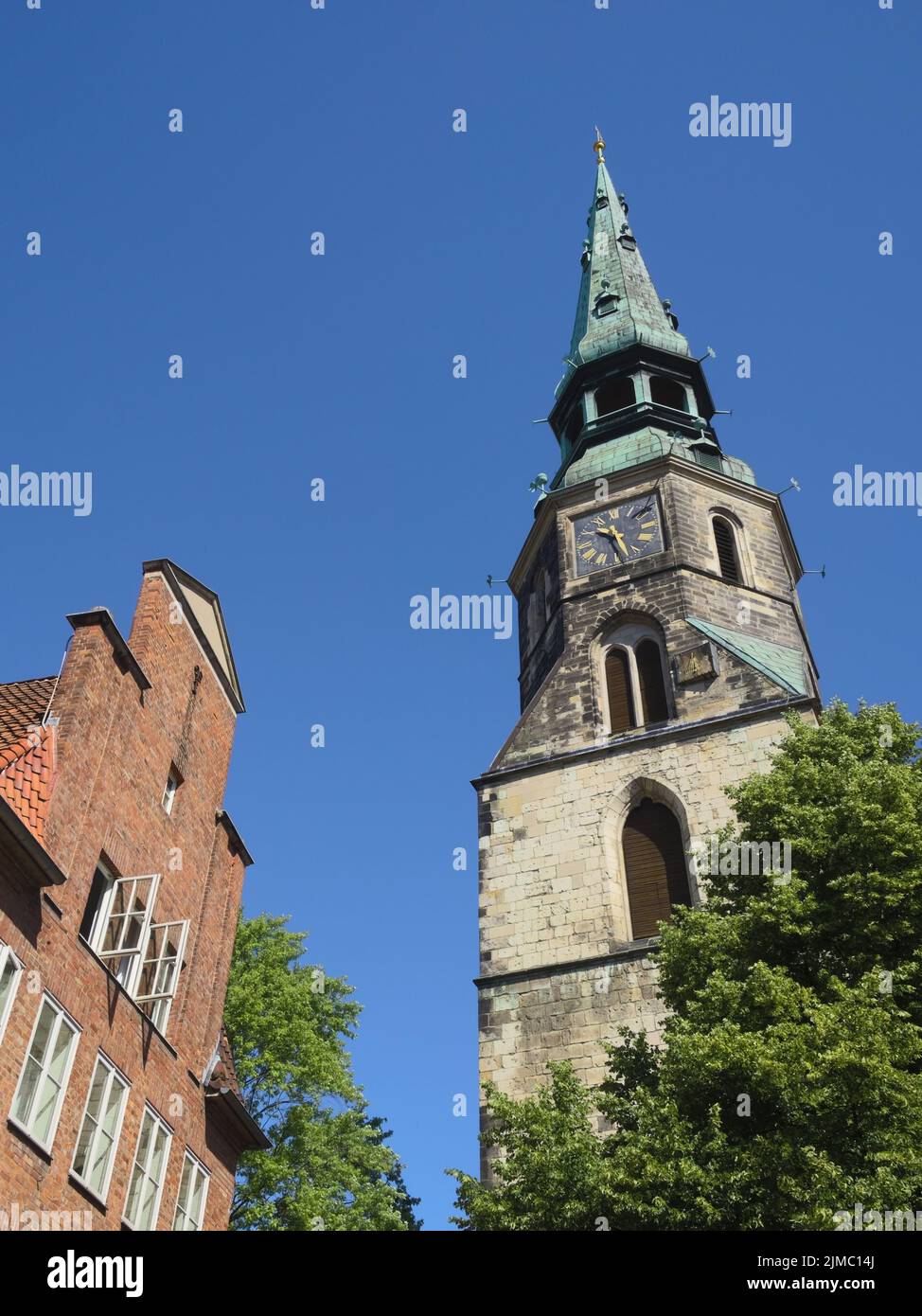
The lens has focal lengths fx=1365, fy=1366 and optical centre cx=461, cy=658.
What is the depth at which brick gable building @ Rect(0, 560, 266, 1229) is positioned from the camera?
11.8 metres

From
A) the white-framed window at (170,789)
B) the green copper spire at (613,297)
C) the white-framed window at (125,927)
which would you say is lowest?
the white-framed window at (125,927)

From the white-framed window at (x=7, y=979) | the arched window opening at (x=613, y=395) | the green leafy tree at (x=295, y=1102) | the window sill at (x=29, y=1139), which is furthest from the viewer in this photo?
the arched window opening at (x=613, y=395)

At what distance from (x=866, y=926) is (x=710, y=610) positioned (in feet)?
49.6

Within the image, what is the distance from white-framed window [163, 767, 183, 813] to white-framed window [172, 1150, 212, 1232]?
384cm

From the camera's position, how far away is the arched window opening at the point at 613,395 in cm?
3750

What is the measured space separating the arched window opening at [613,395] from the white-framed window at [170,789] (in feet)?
77.4

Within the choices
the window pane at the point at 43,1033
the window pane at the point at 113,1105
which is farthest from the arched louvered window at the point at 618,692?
the window pane at the point at 43,1033

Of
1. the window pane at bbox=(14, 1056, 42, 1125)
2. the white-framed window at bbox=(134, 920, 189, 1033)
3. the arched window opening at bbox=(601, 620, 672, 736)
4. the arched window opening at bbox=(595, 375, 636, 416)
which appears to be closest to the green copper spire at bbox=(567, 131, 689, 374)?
the arched window opening at bbox=(595, 375, 636, 416)

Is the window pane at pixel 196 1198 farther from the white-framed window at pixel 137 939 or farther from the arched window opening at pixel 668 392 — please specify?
the arched window opening at pixel 668 392

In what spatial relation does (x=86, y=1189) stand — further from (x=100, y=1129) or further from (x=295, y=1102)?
(x=295, y=1102)

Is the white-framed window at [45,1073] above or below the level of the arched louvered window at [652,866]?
below

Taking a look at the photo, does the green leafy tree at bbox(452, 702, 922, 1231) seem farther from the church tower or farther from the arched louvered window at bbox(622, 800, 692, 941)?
the arched louvered window at bbox(622, 800, 692, 941)

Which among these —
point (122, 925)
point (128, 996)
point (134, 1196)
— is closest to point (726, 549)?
point (122, 925)
